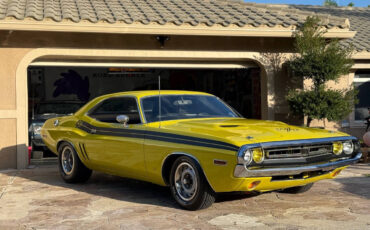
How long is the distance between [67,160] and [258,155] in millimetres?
3867

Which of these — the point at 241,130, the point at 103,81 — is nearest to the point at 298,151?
the point at 241,130

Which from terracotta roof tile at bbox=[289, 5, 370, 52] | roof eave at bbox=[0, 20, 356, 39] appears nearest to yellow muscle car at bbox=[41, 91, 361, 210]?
roof eave at bbox=[0, 20, 356, 39]

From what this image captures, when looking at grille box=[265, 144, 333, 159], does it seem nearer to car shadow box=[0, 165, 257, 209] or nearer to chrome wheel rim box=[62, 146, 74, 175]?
car shadow box=[0, 165, 257, 209]

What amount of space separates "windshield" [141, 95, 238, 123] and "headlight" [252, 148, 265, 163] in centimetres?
157

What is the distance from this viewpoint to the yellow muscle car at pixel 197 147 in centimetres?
537

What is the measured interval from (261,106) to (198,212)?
6.45 metres

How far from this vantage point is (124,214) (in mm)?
5652

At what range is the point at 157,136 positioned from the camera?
6.17 m

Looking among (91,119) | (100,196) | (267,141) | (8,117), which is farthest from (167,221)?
(8,117)

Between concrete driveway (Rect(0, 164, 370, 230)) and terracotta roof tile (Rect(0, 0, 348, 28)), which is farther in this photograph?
terracotta roof tile (Rect(0, 0, 348, 28))

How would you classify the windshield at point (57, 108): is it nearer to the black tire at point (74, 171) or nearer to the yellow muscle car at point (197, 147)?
the black tire at point (74, 171)

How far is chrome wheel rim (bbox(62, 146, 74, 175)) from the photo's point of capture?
26.1 feet

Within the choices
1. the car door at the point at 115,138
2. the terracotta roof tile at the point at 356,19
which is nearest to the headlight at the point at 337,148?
the car door at the point at 115,138

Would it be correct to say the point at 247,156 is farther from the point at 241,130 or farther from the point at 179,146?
the point at 179,146
